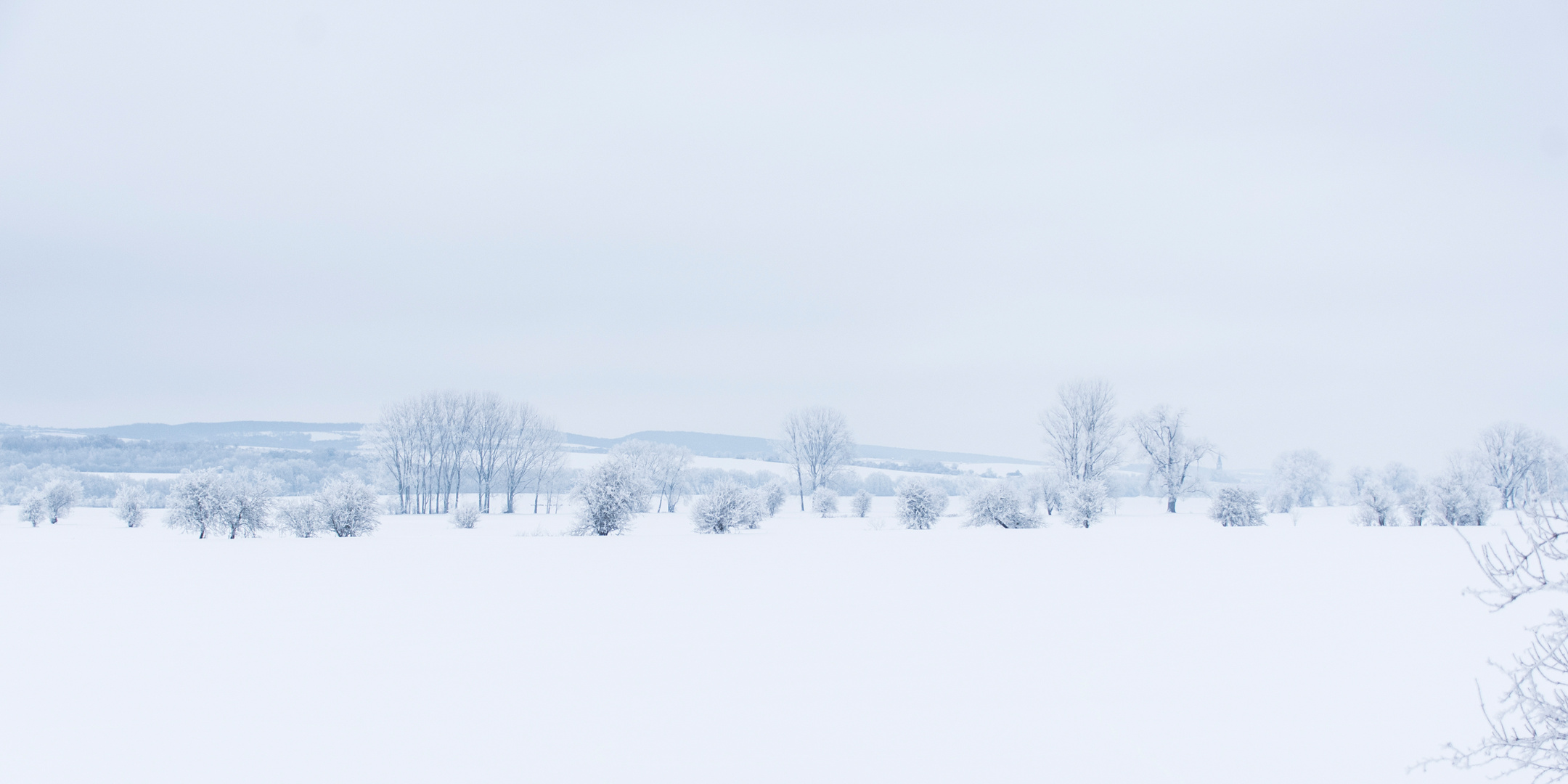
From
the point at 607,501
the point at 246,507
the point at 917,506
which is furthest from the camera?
the point at 917,506

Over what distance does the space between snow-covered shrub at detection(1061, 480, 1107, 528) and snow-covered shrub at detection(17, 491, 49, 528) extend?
181 feet

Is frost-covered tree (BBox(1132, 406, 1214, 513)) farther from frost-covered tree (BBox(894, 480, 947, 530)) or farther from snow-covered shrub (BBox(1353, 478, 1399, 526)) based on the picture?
frost-covered tree (BBox(894, 480, 947, 530))

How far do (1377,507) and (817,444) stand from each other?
39.0m

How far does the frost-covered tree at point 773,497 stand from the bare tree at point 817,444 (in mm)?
9837

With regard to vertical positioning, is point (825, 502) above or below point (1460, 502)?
below

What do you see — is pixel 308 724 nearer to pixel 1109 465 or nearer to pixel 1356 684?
pixel 1356 684

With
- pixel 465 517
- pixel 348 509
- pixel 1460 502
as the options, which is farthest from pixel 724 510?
pixel 1460 502

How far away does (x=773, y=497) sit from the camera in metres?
51.7

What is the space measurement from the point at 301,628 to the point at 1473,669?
56.8 feet

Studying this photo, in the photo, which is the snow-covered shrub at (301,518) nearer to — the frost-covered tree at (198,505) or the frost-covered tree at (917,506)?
the frost-covered tree at (198,505)

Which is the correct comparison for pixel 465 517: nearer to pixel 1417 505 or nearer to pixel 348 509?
pixel 348 509

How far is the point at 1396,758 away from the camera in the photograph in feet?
23.2

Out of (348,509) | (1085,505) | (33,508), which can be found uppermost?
(348,509)

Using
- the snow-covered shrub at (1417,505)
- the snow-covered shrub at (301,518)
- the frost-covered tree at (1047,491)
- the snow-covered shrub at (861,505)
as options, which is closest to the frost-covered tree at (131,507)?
the snow-covered shrub at (301,518)
